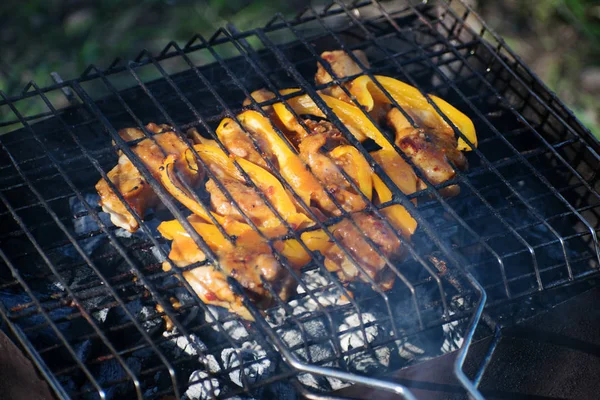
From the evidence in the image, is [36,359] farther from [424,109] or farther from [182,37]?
Answer: [182,37]

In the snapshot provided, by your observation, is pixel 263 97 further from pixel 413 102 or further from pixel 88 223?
pixel 88 223

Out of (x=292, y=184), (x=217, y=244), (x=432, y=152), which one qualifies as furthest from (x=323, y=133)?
(x=217, y=244)

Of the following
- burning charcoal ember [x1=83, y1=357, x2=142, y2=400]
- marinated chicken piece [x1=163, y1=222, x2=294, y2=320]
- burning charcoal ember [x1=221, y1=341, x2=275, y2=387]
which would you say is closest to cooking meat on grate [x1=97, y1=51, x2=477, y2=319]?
marinated chicken piece [x1=163, y1=222, x2=294, y2=320]

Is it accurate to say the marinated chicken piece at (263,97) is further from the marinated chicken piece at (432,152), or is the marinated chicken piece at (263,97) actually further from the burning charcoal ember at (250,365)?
the burning charcoal ember at (250,365)

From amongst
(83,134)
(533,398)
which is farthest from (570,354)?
(83,134)

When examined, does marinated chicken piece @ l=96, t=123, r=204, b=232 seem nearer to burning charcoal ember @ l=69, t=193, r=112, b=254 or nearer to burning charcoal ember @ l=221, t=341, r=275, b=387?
burning charcoal ember @ l=69, t=193, r=112, b=254

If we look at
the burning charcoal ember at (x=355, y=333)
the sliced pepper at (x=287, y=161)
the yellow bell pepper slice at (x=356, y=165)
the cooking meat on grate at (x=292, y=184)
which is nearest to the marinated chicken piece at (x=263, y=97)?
the cooking meat on grate at (x=292, y=184)
